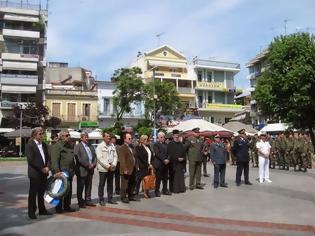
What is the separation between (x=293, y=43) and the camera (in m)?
39.2

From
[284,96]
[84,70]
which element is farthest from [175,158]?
[84,70]

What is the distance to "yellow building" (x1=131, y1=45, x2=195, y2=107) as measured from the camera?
70.1 meters

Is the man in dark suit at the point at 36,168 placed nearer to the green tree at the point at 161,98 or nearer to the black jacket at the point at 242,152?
the black jacket at the point at 242,152

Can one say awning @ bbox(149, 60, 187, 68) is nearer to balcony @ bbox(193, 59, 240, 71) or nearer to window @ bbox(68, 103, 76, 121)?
balcony @ bbox(193, 59, 240, 71)

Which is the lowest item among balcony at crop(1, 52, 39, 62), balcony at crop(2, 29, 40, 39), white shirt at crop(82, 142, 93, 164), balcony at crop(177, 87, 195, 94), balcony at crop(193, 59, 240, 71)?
white shirt at crop(82, 142, 93, 164)

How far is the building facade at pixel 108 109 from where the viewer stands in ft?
222

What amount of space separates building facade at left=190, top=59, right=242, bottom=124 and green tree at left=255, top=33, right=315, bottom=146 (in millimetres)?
31900

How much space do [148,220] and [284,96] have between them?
30.4 m

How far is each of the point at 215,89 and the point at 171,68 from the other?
7342 mm

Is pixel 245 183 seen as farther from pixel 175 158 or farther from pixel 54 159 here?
pixel 54 159

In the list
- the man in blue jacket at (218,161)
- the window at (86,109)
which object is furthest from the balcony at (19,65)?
the man in blue jacket at (218,161)

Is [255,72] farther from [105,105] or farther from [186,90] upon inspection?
[105,105]

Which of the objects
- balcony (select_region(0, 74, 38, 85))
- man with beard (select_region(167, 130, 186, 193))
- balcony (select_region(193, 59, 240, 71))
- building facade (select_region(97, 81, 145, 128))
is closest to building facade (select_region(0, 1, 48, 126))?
balcony (select_region(0, 74, 38, 85))

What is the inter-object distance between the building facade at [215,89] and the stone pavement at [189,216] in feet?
188
